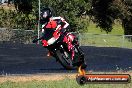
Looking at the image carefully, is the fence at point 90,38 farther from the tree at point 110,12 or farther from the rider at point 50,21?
the rider at point 50,21

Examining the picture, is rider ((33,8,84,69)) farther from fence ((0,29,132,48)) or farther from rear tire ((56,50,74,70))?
fence ((0,29,132,48))

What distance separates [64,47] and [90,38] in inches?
2070

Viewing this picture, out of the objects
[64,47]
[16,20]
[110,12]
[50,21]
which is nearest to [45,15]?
[50,21]

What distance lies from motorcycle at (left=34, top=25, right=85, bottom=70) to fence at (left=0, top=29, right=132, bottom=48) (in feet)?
157

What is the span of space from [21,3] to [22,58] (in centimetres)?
4040

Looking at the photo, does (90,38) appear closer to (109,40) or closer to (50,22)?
(109,40)

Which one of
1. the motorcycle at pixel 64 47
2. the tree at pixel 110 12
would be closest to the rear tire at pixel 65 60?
the motorcycle at pixel 64 47

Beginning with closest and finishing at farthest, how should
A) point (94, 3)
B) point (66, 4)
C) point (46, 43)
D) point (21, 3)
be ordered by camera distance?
point (46, 43) < point (66, 4) < point (21, 3) < point (94, 3)

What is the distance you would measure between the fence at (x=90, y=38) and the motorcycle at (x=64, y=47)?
47763 millimetres

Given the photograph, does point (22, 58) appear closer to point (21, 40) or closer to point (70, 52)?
point (21, 40)

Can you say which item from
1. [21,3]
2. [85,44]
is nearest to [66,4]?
[85,44]

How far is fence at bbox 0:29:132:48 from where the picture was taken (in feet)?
179

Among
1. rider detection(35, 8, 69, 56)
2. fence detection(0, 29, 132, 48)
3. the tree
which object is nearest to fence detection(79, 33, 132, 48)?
fence detection(0, 29, 132, 48)

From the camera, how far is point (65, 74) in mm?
23484
